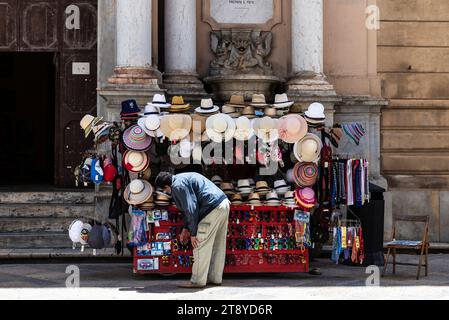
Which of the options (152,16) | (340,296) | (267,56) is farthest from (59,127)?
(340,296)

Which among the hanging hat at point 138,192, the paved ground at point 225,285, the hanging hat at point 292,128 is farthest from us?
the hanging hat at point 292,128

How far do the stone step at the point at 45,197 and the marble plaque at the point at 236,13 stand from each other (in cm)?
309

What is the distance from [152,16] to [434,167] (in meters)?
4.78

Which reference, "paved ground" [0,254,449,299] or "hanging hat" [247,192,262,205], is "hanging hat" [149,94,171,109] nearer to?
"hanging hat" [247,192,262,205]

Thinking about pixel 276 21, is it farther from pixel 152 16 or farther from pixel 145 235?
pixel 145 235

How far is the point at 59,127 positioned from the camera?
13.0 metres

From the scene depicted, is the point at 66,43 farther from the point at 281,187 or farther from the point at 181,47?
the point at 281,187

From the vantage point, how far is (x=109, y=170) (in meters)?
9.96

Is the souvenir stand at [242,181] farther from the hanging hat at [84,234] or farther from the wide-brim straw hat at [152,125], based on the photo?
the hanging hat at [84,234]

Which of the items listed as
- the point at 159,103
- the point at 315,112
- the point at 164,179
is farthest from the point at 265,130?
the point at 164,179

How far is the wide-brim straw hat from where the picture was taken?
9695 millimetres

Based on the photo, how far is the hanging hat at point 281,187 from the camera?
9.96 m

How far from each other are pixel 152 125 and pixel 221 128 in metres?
0.79

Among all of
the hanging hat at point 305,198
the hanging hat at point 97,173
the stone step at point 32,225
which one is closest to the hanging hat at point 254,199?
the hanging hat at point 305,198
